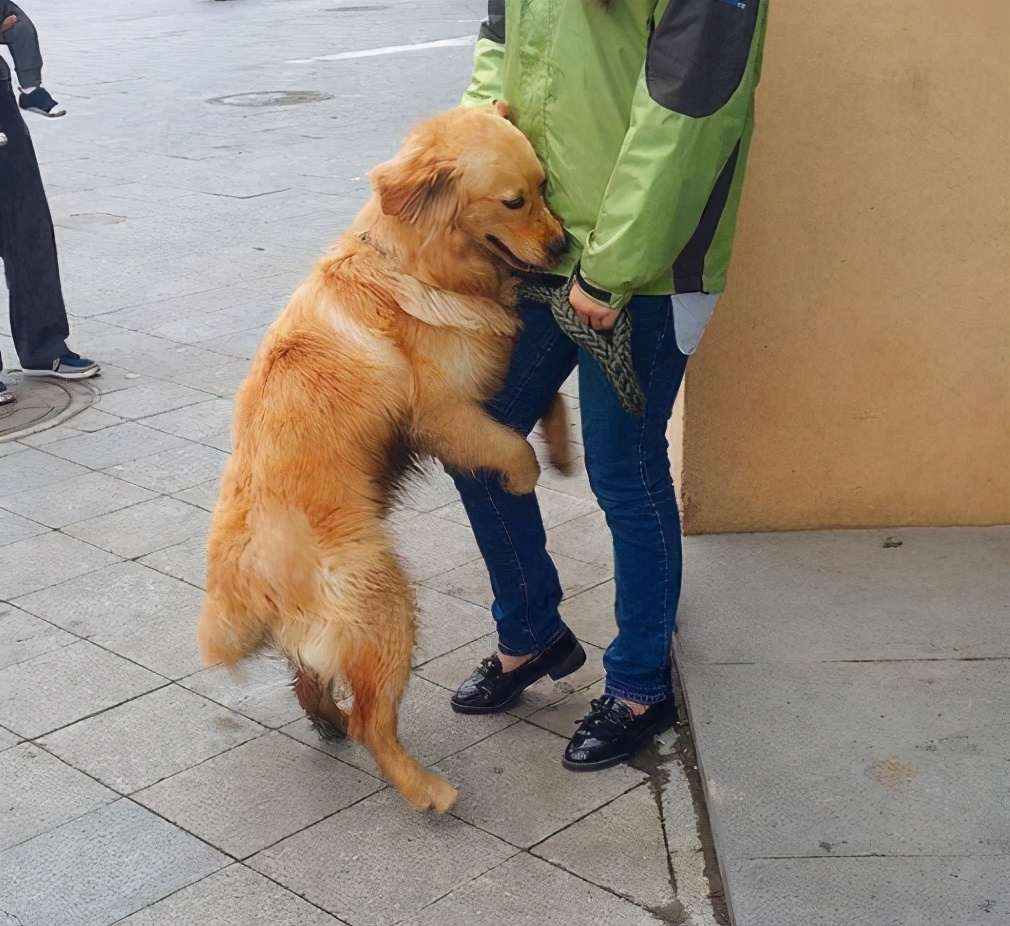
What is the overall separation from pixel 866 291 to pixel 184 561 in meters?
2.41

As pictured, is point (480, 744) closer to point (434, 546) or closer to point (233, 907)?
point (233, 907)

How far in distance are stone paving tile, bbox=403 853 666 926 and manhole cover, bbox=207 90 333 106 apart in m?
12.3

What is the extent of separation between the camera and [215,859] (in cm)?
296

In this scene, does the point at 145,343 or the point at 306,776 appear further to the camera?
the point at 145,343

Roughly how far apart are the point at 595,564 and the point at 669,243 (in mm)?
1772

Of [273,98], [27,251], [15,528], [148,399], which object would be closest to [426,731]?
[15,528]

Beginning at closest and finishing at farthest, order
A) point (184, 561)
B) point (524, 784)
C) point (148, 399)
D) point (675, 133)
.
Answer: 1. point (675, 133)
2. point (524, 784)
3. point (184, 561)
4. point (148, 399)

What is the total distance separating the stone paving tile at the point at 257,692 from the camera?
3.54 meters

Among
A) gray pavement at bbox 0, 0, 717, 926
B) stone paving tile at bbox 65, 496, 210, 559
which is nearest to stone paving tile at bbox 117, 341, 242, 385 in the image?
gray pavement at bbox 0, 0, 717, 926

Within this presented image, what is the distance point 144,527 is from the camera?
4715 mm

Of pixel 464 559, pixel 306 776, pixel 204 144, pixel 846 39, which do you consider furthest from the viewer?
pixel 204 144

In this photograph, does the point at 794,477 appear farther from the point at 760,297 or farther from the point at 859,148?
the point at 859,148

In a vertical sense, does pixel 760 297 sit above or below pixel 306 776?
above

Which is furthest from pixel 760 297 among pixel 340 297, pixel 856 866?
pixel 856 866
